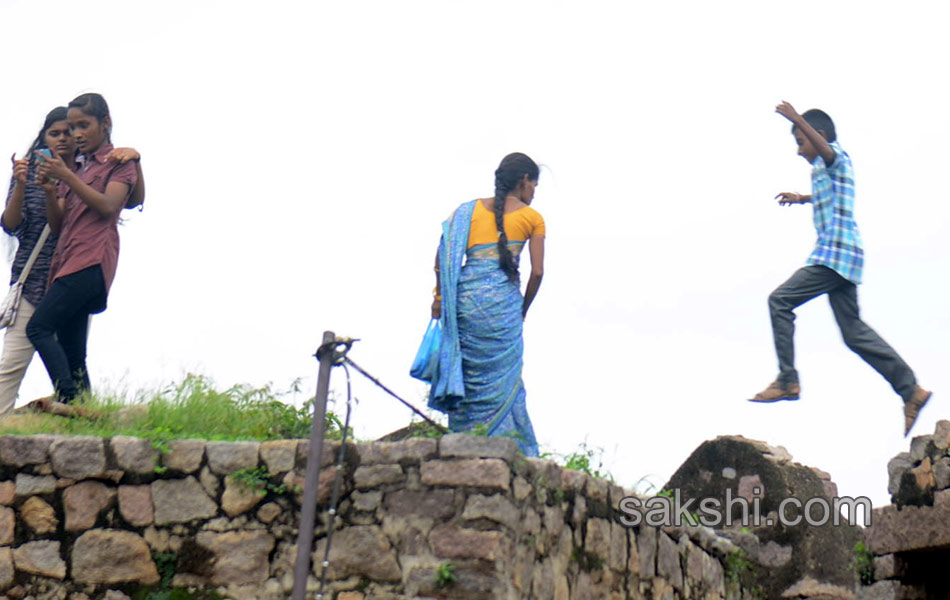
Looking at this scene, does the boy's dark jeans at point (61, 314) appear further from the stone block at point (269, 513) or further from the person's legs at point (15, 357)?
the stone block at point (269, 513)

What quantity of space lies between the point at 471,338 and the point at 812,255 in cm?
205

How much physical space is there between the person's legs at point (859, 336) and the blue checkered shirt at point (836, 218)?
12 centimetres

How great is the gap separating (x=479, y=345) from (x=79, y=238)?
210 cm

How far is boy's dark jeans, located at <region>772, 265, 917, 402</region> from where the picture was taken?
7.48m

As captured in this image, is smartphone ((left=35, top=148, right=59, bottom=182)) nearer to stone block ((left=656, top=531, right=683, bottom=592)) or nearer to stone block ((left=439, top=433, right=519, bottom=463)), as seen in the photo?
stone block ((left=439, top=433, right=519, bottom=463))

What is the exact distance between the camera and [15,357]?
23.4 feet

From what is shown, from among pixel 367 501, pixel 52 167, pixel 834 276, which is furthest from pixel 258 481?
pixel 834 276

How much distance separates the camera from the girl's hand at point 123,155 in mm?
7246

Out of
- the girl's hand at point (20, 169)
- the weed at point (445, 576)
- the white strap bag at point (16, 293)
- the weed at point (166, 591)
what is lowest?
the weed at point (166, 591)

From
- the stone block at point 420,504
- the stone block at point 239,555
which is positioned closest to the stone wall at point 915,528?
the stone block at point 420,504

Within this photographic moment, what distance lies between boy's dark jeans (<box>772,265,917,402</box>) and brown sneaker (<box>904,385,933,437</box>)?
3 centimetres

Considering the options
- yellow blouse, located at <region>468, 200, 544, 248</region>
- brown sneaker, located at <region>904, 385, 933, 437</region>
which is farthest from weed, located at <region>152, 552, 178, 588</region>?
brown sneaker, located at <region>904, 385, 933, 437</region>

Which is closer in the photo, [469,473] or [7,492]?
[469,473]

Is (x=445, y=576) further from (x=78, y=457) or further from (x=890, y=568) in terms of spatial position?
(x=890, y=568)
